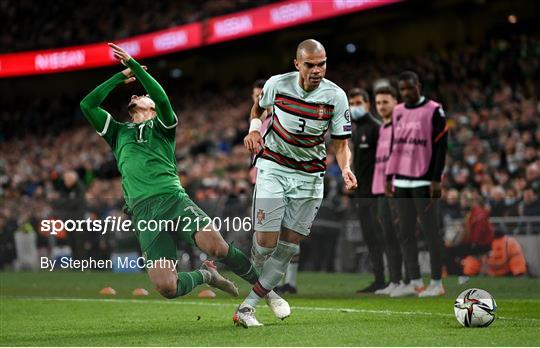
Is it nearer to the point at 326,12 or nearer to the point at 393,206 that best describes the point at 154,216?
the point at 393,206

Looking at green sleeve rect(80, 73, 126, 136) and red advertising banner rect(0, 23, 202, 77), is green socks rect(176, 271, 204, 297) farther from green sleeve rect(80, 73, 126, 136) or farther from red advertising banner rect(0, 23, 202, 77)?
red advertising banner rect(0, 23, 202, 77)

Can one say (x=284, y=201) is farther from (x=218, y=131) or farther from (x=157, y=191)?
(x=218, y=131)

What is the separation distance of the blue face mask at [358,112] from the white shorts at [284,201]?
3763mm

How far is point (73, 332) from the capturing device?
7.46m

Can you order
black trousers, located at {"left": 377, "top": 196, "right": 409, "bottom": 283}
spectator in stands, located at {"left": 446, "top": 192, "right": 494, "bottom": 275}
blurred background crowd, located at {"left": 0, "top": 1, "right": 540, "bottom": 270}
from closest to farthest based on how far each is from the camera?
black trousers, located at {"left": 377, "top": 196, "right": 409, "bottom": 283}, spectator in stands, located at {"left": 446, "top": 192, "right": 494, "bottom": 275}, blurred background crowd, located at {"left": 0, "top": 1, "right": 540, "bottom": 270}

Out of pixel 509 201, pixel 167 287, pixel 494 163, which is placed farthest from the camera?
pixel 494 163

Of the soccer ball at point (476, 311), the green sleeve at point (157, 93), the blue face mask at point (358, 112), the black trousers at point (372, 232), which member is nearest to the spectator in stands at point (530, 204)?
the black trousers at point (372, 232)

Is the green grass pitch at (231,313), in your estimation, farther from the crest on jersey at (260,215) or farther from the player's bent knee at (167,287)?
the crest on jersey at (260,215)

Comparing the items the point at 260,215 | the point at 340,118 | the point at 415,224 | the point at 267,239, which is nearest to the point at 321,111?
the point at 340,118

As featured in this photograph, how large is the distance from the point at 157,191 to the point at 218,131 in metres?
19.1

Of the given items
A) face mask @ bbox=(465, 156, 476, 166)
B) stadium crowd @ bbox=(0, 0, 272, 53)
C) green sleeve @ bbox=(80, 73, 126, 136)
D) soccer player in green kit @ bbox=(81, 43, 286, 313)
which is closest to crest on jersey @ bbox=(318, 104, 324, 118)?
soccer player in green kit @ bbox=(81, 43, 286, 313)

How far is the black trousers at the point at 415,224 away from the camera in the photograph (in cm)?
1029

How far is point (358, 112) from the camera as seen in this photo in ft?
37.2

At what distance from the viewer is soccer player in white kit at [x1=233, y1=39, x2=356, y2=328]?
293 inches
